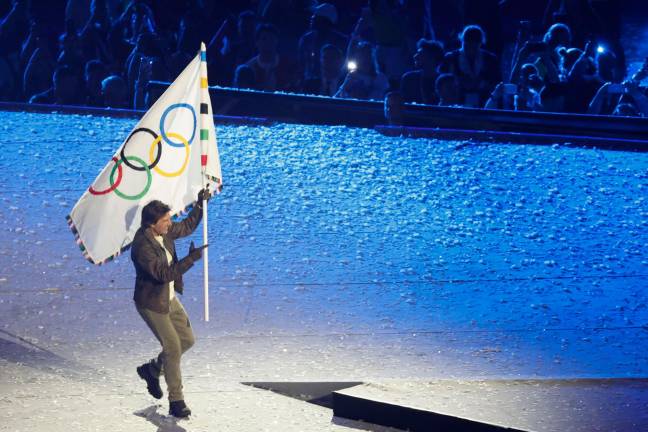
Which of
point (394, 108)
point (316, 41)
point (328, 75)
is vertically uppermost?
point (316, 41)

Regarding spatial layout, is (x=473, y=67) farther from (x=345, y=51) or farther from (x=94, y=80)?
(x=94, y=80)

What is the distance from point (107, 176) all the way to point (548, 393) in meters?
3.14

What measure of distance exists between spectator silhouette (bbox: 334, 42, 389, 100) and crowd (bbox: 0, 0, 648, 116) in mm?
12

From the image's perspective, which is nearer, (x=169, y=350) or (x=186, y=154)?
(x=169, y=350)

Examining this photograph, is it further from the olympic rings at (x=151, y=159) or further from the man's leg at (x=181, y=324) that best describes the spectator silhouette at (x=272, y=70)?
the man's leg at (x=181, y=324)

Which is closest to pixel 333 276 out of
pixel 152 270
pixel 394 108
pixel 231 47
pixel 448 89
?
pixel 152 270

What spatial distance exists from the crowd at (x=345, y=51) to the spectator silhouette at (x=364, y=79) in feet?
0.04

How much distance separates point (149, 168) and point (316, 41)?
7447 mm

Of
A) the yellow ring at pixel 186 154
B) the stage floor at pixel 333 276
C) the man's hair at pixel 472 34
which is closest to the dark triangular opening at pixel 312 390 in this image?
the stage floor at pixel 333 276

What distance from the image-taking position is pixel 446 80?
45.5ft

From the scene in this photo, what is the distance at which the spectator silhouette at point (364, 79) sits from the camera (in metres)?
14.1

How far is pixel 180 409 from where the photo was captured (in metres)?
7.01

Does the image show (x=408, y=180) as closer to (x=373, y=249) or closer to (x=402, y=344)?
(x=373, y=249)

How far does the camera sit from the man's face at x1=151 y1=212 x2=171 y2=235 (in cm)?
705
